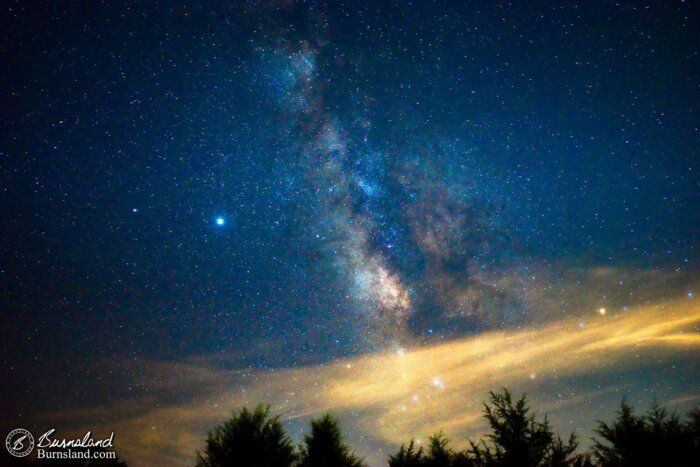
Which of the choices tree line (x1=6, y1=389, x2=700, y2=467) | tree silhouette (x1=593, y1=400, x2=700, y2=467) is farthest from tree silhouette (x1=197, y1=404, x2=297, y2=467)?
tree silhouette (x1=593, y1=400, x2=700, y2=467)

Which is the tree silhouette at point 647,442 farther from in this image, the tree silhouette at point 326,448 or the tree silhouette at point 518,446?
the tree silhouette at point 326,448

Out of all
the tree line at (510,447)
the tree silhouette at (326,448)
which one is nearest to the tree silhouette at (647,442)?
the tree line at (510,447)

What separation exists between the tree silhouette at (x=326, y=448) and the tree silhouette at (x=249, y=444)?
1492mm

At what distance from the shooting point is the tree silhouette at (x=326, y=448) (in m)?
17.1

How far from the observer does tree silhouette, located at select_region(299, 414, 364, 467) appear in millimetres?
17078

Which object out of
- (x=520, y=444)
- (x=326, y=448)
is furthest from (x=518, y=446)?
(x=326, y=448)

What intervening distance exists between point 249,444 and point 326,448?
3.95m

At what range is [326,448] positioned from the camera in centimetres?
1748

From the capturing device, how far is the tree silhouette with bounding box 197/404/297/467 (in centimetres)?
1471

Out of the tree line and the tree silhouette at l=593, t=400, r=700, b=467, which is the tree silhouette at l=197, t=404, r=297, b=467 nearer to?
the tree line

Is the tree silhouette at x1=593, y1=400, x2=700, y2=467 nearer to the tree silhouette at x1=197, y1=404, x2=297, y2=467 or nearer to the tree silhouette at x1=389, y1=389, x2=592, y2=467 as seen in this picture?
the tree silhouette at x1=389, y1=389, x2=592, y2=467

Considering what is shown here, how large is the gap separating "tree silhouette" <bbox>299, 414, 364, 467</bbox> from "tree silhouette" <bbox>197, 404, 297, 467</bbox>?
149 centimetres

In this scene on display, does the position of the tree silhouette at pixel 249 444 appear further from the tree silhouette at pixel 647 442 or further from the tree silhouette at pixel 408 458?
the tree silhouette at pixel 647 442

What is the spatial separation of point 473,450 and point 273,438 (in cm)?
812
